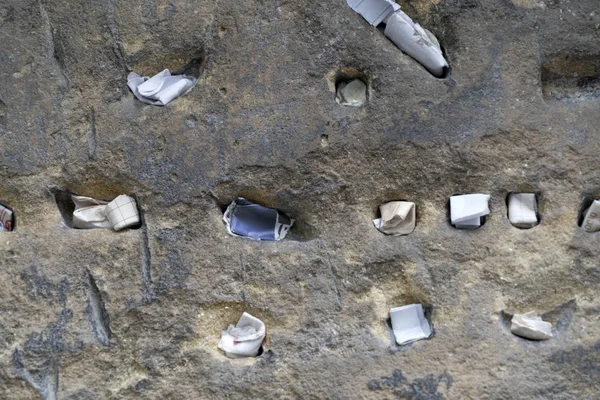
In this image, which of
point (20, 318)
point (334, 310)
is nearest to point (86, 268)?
point (20, 318)

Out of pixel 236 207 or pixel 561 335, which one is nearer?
pixel 561 335

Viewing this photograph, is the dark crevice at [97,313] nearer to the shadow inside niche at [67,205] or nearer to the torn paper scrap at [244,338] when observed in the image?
the shadow inside niche at [67,205]

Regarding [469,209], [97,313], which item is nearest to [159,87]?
[97,313]

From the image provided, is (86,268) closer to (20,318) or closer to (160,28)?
(20,318)

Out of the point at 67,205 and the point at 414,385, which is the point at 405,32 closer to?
the point at 414,385

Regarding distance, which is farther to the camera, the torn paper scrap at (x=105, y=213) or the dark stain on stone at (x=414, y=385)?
the torn paper scrap at (x=105, y=213)

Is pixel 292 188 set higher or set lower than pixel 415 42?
lower

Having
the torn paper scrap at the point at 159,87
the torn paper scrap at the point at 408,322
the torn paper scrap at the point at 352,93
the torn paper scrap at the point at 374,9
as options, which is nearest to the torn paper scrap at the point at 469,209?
the torn paper scrap at the point at 408,322
